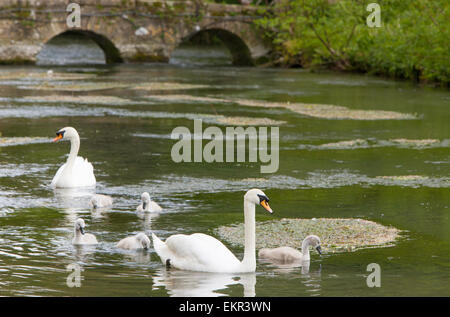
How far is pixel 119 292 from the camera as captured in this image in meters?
8.69

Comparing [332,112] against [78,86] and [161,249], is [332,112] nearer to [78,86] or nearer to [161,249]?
[78,86]

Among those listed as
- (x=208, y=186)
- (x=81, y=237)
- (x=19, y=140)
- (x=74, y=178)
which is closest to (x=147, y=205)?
(x=81, y=237)

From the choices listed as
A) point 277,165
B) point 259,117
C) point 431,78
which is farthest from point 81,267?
point 431,78

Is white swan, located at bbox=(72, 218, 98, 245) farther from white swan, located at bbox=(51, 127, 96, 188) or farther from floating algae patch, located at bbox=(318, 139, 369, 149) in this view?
floating algae patch, located at bbox=(318, 139, 369, 149)

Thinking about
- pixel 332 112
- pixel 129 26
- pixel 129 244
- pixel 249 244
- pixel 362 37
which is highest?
pixel 129 26

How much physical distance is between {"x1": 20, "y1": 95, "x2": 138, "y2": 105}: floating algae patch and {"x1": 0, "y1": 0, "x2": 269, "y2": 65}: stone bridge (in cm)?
1667

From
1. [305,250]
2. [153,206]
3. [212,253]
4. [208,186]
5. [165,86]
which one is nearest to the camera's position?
[212,253]

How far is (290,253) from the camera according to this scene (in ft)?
32.8

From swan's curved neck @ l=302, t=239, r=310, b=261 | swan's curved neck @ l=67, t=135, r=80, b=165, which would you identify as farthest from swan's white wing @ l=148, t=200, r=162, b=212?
swan's curved neck @ l=302, t=239, r=310, b=261

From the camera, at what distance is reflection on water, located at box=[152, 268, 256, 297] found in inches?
346

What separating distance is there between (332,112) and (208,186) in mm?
11730

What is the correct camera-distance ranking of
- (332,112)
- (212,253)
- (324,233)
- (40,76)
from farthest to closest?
(40,76)
(332,112)
(324,233)
(212,253)
